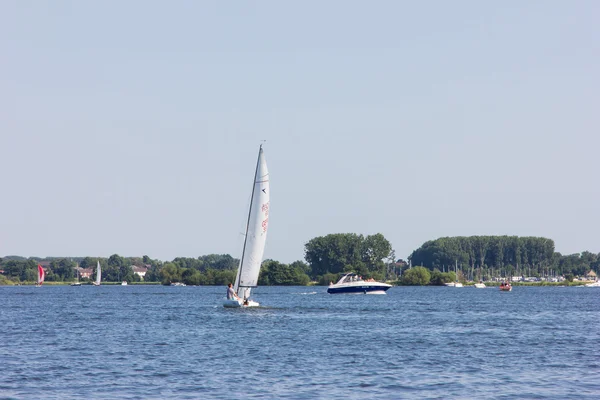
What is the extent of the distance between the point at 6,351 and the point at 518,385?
2845 centimetres

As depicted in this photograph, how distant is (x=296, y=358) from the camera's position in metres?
43.2

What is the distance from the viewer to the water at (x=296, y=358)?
32.9 meters

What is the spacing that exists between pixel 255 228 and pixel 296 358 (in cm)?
3315

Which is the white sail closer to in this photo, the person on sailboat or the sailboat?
the sailboat

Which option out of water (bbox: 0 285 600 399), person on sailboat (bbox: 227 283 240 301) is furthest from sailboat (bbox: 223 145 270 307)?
Answer: water (bbox: 0 285 600 399)

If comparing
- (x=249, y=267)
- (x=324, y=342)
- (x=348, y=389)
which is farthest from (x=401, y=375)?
(x=249, y=267)

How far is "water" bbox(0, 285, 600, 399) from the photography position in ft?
108

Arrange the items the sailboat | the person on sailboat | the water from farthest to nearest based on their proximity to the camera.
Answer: the person on sailboat → the sailboat → the water

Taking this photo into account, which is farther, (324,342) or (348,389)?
(324,342)

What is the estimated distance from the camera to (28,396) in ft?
102

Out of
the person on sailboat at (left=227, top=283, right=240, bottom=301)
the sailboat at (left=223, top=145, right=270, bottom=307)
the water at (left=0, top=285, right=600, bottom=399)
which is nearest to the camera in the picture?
the water at (left=0, top=285, right=600, bottom=399)

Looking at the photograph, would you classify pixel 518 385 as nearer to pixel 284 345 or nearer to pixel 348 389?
pixel 348 389

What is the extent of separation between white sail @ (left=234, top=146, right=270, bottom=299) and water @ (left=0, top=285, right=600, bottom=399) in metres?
5.29

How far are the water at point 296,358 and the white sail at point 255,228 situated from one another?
208 inches
